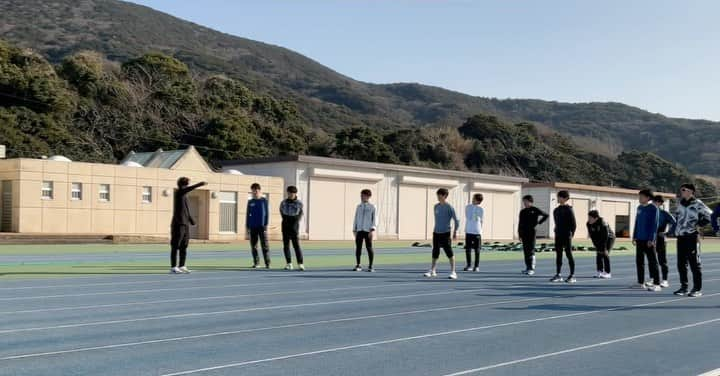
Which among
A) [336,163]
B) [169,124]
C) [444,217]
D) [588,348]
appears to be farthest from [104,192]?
[169,124]

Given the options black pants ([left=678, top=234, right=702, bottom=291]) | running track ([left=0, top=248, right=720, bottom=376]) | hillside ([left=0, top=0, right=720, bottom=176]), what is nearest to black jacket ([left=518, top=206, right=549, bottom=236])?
running track ([left=0, top=248, right=720, bottom=376])

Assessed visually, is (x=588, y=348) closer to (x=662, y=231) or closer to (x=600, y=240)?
(x=662, y=231)

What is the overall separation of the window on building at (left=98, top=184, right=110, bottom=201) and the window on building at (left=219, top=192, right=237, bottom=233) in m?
6.60

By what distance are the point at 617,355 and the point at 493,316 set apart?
301 centimetres

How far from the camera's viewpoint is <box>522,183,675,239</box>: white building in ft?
211

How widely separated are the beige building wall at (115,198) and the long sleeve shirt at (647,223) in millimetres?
29170

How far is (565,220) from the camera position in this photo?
56.6ft

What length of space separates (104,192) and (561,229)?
28.0m

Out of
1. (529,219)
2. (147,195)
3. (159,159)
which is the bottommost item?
(529,219)

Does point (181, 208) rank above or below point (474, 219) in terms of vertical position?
above

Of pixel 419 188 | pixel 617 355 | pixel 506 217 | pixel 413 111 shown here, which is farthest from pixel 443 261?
pixel 413 111

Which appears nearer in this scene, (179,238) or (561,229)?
(179,238)

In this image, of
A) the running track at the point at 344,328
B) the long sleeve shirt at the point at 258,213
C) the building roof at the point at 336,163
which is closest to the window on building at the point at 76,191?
the building roof at the point at 336,163

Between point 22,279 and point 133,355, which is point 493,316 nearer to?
point 133,355
